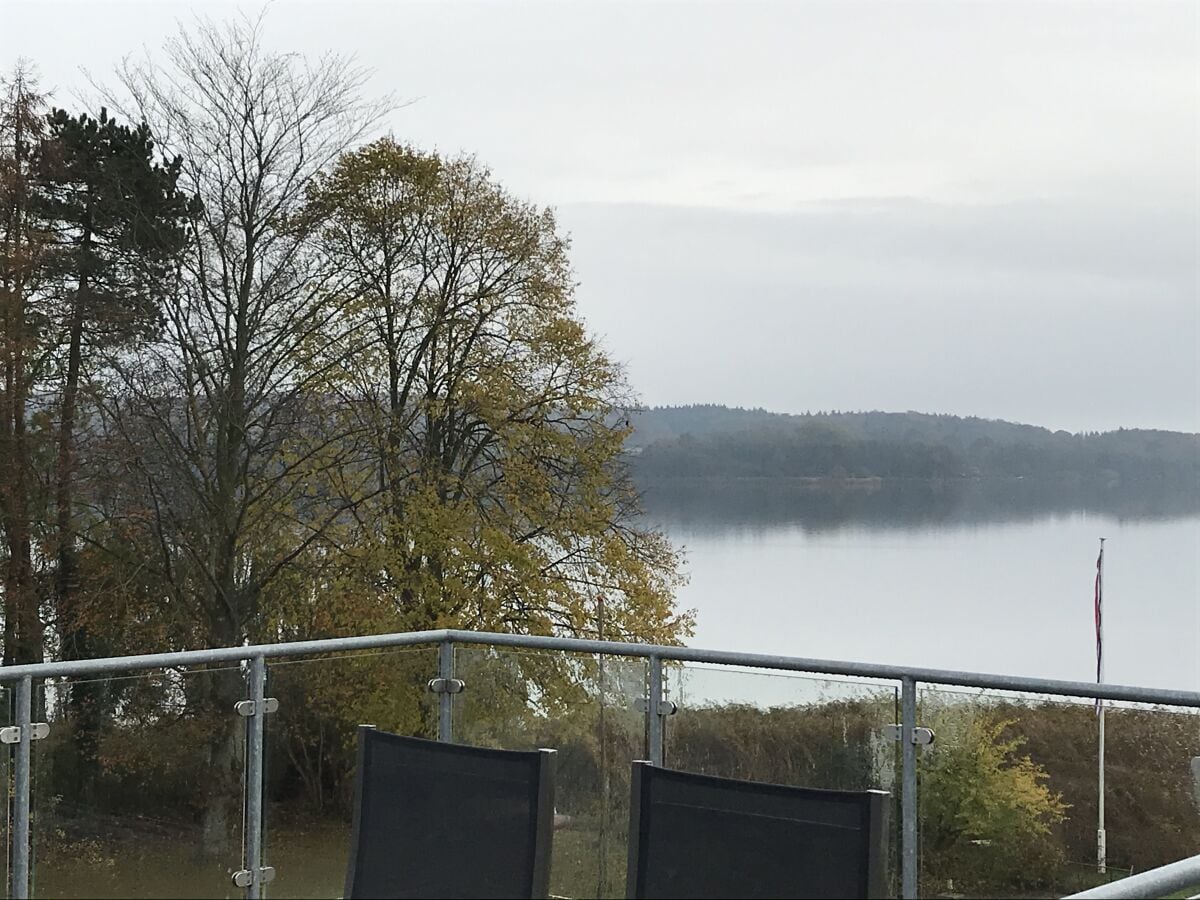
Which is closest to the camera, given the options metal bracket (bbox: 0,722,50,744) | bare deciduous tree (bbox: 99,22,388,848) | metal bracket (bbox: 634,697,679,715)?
metal bracket (bbox: 0,722,50,744)

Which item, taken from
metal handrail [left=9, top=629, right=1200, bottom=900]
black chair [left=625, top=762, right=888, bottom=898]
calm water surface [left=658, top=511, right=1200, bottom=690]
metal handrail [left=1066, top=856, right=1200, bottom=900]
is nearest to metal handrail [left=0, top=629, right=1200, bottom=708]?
metal handrail [left=9, top=629, right=1200, bottom=900]

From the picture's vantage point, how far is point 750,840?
2465 mm

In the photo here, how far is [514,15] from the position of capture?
28.5 meters

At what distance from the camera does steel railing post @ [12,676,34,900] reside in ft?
13.3

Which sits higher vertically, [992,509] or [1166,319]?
[1166,319]

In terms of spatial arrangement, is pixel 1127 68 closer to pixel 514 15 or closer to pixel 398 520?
pixel 514 15

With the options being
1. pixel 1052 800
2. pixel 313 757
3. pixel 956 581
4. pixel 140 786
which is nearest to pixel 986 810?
pixel 1052 800

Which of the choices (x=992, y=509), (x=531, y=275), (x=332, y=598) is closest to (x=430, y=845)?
(x=332, y=598)

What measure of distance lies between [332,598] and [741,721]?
16.1 metres

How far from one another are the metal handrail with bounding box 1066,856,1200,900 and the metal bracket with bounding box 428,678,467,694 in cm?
370

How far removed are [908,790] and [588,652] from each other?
3.85 feet

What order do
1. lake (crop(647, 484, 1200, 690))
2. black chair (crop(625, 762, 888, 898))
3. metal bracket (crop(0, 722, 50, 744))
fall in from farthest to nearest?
lake (crop(647, 484, 1200, 690)) → metal bracket (crop(0, 722, 50, 744)) → black chair (crop(625, 762, 888, 898))

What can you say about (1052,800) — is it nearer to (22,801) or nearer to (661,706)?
(661,706)

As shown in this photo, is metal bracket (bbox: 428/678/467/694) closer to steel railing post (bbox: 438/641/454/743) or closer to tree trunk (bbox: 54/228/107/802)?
steel railing post (bbox: 438/641/454/743)
